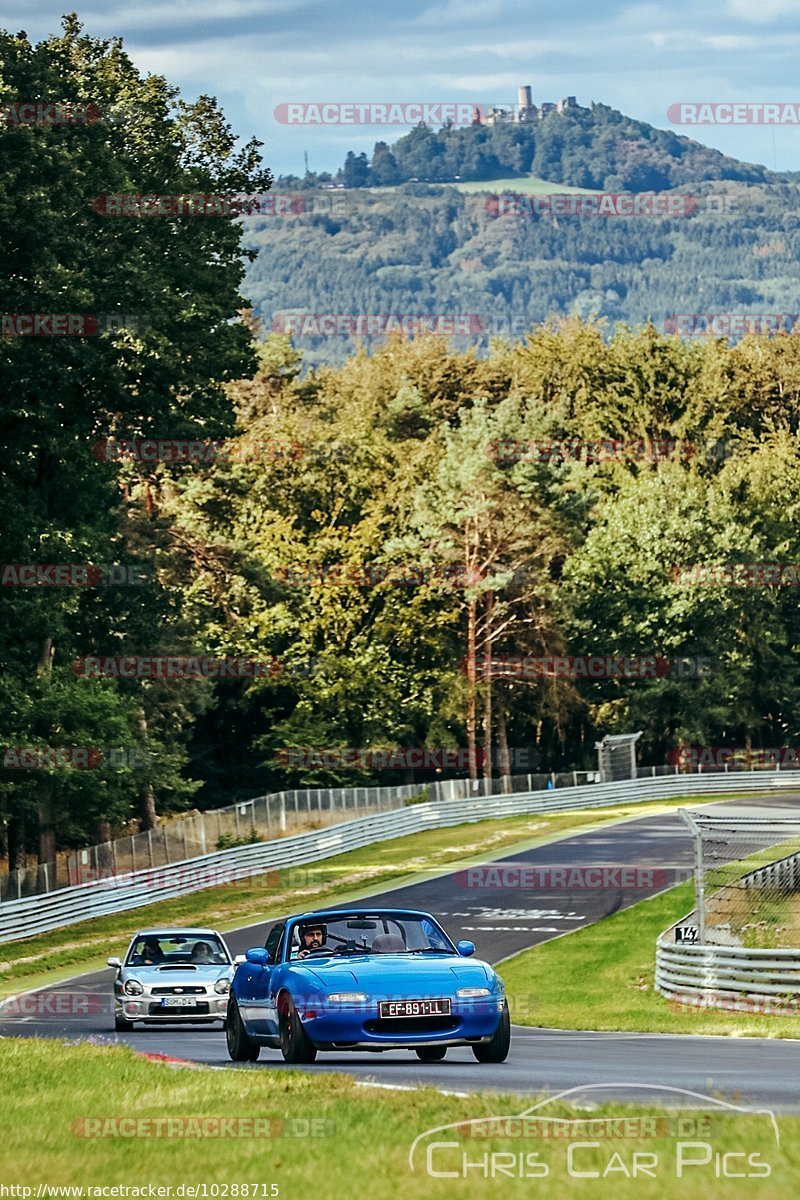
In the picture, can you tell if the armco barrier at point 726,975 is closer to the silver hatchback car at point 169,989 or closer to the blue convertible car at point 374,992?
the silver hatchback car at point 169,989

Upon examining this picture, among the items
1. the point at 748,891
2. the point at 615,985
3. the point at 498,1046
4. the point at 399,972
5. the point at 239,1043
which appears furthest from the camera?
the point at 748,891

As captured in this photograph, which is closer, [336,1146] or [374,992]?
[336,1146]

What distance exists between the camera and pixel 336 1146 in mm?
9977

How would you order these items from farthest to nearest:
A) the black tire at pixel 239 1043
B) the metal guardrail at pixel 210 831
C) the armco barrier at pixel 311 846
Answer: the metal guardrail at pixel 210 831 < the armco barrier at pixel 311 846 < the black tire at pixel 239 1043

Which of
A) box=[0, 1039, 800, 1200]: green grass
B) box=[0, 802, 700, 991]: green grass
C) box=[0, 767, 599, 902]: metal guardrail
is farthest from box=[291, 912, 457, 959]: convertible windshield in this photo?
box=[0, 767, 599, 902]: metal guardrail

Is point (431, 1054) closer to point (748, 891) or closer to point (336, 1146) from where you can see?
point (336, 1146)

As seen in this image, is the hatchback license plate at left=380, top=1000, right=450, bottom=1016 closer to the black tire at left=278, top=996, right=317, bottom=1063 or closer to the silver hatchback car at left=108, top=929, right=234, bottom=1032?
the black tire at left=278, top=996, right=317, bottom=1063

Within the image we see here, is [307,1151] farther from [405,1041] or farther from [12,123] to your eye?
[12,123]

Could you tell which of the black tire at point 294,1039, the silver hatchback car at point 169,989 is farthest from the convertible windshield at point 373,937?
the silver hatchback car at point 169,989

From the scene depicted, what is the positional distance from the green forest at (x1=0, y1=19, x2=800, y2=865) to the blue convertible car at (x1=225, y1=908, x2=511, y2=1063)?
30.8 meters

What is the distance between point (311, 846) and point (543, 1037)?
3871 centimetres

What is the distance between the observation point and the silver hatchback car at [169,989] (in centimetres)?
2447

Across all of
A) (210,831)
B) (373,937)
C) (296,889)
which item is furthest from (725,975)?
(210,831)

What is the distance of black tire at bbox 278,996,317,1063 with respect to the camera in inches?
627
